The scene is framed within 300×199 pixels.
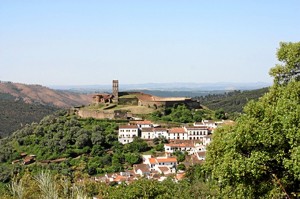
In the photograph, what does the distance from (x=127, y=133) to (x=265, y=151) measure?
43328 millimetres

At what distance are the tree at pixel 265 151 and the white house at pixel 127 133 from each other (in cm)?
4182

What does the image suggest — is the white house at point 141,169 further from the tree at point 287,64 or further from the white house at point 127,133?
the tree at point 287,64

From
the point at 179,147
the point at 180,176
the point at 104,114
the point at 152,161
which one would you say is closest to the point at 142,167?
the point at 152,161

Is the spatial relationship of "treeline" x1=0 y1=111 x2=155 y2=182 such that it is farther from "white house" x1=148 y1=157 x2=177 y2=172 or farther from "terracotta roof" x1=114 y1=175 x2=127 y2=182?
"terracotta roof" x1=114 y1=175 x2=127 y2=182

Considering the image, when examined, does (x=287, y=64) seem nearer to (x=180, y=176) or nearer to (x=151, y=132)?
(x=180, y=176)

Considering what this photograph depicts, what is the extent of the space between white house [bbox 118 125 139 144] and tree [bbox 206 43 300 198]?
41822 millimetres

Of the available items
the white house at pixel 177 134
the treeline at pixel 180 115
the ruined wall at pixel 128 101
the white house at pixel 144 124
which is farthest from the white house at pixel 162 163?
the ruined wall at pixel 128 101

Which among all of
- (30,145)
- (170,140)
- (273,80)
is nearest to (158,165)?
(170,140)

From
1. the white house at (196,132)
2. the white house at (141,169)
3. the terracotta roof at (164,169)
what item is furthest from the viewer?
the white house at (196,132)

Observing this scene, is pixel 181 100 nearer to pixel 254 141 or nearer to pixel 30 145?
pixel 30 145

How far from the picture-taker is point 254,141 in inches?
368

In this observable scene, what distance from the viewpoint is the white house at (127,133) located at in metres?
52.1

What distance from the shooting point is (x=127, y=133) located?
172 ft

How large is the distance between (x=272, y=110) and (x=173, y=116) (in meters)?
48.1
